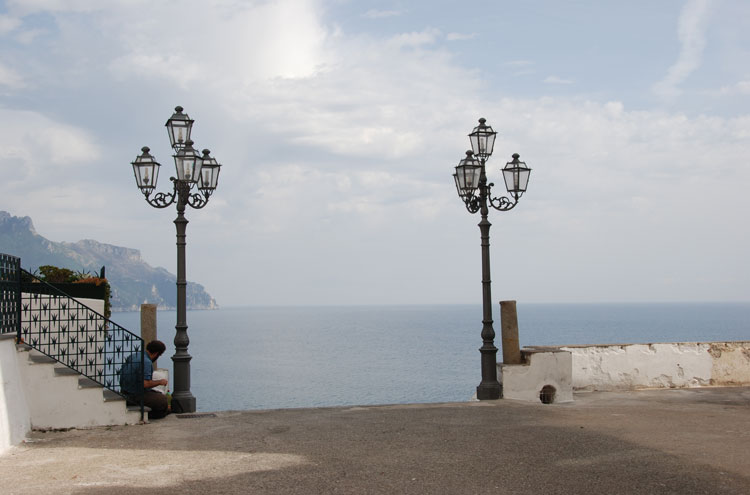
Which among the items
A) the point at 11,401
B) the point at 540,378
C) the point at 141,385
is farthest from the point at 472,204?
the point at 11,401

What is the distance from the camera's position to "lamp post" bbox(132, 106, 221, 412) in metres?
12.1

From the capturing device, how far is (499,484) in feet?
22.2

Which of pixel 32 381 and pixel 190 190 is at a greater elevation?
pixel 190 190

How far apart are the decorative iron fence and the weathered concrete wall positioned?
10.0 m

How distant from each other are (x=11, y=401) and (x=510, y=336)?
8202mm

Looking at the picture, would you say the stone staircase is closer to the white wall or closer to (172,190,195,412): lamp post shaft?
the white wall

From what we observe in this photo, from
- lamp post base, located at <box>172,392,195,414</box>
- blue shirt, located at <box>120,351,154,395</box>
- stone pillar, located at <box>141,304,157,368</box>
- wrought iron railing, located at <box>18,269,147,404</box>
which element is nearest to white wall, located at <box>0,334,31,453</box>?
wrought iron railing, located at <box>18,269,147,404</box>

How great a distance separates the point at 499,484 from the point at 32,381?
7018 mm

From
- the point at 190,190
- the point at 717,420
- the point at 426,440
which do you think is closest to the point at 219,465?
the point at 426,440

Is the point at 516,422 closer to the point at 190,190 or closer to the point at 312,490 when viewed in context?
the point at 312,490

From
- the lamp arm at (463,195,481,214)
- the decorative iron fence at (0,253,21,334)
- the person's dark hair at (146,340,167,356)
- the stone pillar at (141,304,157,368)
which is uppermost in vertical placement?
the lamp arm at (463,195,481,214)

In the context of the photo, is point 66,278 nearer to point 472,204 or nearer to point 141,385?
point 141,385

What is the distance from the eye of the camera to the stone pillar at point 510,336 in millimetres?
13188

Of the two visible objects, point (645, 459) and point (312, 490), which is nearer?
point (312, 490)
